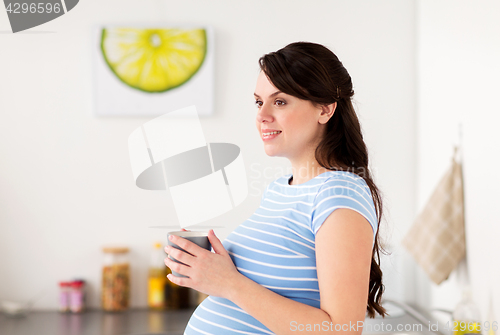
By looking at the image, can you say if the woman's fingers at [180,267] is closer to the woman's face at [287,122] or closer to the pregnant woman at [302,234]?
the pregnant woman at [302,234]

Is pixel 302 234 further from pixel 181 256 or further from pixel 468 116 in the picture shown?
pixel 468 116

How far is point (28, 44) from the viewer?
164 centimetres

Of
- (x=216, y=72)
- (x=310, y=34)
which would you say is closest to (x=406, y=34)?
(x=310, y=34)

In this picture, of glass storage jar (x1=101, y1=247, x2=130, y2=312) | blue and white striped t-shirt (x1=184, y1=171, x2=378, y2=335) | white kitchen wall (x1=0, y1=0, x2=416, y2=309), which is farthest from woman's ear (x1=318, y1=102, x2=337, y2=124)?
glass storage jar (x1=101, y1=247, x2=130, y2=312)

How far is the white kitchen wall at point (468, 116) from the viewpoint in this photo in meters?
1.10

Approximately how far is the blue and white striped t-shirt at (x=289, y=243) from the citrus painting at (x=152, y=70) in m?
0.98

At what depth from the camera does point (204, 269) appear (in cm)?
69

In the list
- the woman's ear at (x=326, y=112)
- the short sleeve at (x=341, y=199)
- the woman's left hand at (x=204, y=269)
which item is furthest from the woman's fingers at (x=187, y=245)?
the woman's ear at (x=326, y=112)

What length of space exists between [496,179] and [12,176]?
1.68m

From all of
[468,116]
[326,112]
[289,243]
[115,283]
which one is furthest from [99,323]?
[468,116]

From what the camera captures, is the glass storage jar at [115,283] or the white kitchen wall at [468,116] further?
the glass storage jar at [115,283]

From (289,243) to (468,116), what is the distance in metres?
0.85

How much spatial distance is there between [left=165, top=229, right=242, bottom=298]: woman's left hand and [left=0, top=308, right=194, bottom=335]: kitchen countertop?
787 millimetres

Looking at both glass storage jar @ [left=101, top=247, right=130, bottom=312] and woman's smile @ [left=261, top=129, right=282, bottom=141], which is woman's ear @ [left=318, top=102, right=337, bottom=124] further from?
glass storage jar @ [left=101, top=247, right=130, bottom=312]
